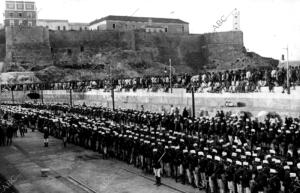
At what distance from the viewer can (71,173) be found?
56.7 ft

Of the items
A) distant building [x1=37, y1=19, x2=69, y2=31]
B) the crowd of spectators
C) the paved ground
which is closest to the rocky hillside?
distant building [x1=37, y1=19, x2=69, y2=31]

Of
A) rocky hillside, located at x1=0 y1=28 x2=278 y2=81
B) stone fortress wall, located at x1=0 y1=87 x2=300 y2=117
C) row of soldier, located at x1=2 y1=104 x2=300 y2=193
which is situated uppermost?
rocky hillside, located at x1=0 y1=28 x2=278 y2=81

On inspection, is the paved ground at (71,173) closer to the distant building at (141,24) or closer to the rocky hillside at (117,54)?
the rocky hillside at (117,54)

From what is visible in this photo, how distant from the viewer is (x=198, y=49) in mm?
89375

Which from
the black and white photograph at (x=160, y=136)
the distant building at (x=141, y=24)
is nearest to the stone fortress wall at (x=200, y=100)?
the black and white photograph at (x=160, y=136)

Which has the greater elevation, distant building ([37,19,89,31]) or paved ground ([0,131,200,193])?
distant building ([37,19,89,31])

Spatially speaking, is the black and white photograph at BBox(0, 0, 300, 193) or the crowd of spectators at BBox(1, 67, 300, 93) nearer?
the black and white photograph at BBox(0, 0, 300, 193)

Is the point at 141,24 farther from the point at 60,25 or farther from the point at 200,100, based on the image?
Result: the point at 200,100

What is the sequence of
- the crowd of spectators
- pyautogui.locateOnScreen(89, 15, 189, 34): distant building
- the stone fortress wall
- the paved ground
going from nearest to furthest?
the paved ground, the stone fortress wall, the crowd of spectators, pyautogui.locateOnScreen(89, 15, 189, 34): distant building

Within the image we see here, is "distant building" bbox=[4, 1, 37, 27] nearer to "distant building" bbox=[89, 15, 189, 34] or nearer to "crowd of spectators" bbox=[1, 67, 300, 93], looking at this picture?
"distant building" bbox=[89, 15, 189, 34]

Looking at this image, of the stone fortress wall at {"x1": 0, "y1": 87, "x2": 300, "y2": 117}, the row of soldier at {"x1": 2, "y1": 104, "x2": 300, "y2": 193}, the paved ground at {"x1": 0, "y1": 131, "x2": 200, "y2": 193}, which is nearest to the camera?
the row of soldier at {"x1": 2, "y1": 104, "x2": 300, "y2": 193}

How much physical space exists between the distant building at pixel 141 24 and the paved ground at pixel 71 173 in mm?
67593

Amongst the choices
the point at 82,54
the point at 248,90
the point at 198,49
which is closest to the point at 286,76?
the point at 248,90

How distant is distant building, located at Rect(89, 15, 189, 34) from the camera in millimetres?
91637
